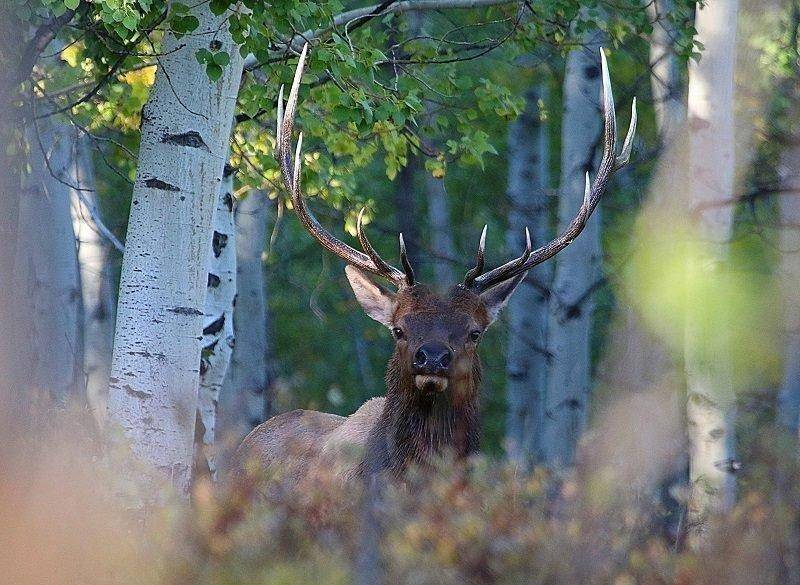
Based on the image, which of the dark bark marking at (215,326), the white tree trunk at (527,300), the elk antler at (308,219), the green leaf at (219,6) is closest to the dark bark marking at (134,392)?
the elk antler at (308,219)

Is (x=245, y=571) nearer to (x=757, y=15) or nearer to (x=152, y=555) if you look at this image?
(x=152, y=555)

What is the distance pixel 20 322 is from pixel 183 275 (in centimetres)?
146

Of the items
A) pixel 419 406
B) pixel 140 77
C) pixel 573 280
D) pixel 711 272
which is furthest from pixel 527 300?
pixel 419 406

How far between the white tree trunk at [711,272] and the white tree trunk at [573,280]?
3.61m

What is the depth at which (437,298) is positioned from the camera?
7.71 meters

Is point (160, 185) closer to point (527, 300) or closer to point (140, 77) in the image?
point (140, 77)

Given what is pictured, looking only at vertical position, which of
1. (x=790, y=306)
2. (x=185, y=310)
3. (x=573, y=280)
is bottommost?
(x=185, y=310)

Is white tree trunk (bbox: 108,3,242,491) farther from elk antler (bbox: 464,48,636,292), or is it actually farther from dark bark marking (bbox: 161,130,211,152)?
elk antler (bbox: 464,48,636,292)

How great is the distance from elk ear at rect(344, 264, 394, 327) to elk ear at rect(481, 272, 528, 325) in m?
0.61

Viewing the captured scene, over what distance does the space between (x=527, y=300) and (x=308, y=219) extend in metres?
7.51

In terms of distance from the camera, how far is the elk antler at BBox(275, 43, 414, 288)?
6984 millimetres

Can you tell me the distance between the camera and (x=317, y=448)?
27.0 ft

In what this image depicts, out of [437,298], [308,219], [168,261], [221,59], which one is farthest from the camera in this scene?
[437,298]

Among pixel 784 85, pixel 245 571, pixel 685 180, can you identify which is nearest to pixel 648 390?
pixel 685 180
